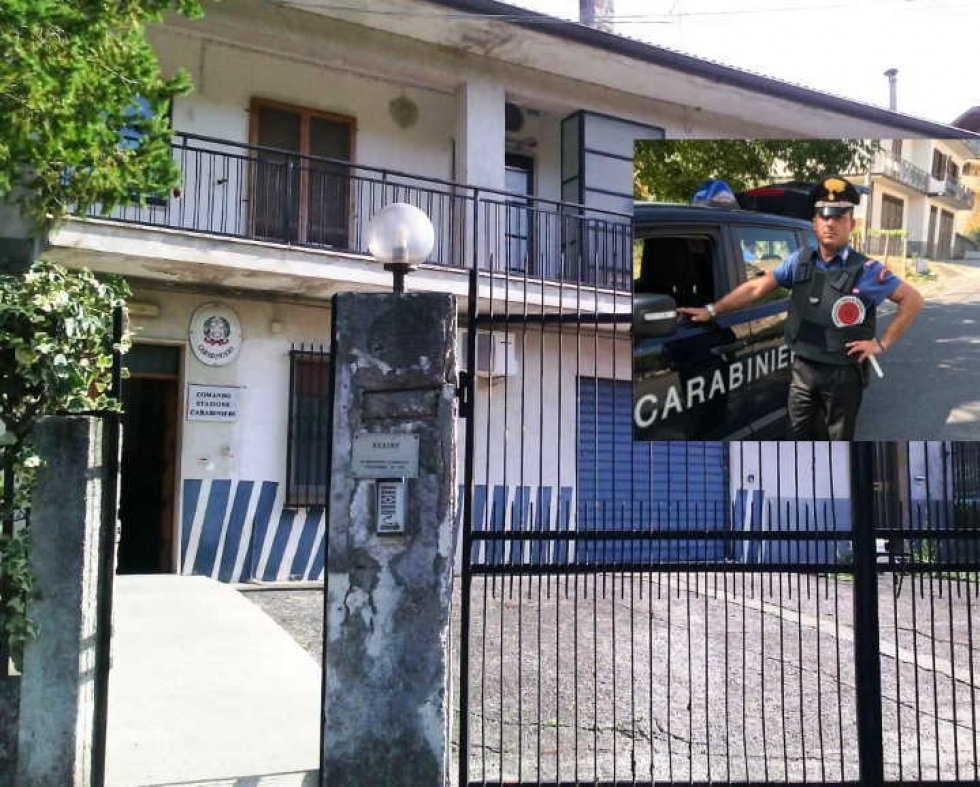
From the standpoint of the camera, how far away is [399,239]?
430 cm

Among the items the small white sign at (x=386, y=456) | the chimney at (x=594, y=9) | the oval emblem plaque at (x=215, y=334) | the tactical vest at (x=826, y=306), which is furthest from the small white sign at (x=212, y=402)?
the chimney at (x=594, y=9)

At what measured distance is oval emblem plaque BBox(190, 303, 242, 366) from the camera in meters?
10.9

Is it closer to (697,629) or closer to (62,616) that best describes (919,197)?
(697,629)

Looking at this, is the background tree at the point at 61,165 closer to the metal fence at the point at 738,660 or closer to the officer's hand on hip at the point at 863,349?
the metal fence at the point at 738,660

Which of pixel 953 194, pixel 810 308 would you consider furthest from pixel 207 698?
pixel 953 194

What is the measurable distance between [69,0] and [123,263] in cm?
574

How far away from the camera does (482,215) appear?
12289 millimetres

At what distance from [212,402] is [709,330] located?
713 centimetres

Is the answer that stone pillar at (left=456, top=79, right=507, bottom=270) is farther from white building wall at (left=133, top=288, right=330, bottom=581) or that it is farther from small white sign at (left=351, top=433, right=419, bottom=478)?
small white sign at (left=351, top=433, right=419, bottom=478)

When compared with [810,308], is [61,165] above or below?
above

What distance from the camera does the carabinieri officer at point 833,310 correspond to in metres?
5.36

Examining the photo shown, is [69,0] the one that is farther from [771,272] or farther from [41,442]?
[771,272]

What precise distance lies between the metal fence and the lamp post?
1.22 metres

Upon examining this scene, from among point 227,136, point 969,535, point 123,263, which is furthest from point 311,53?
point 969,535
